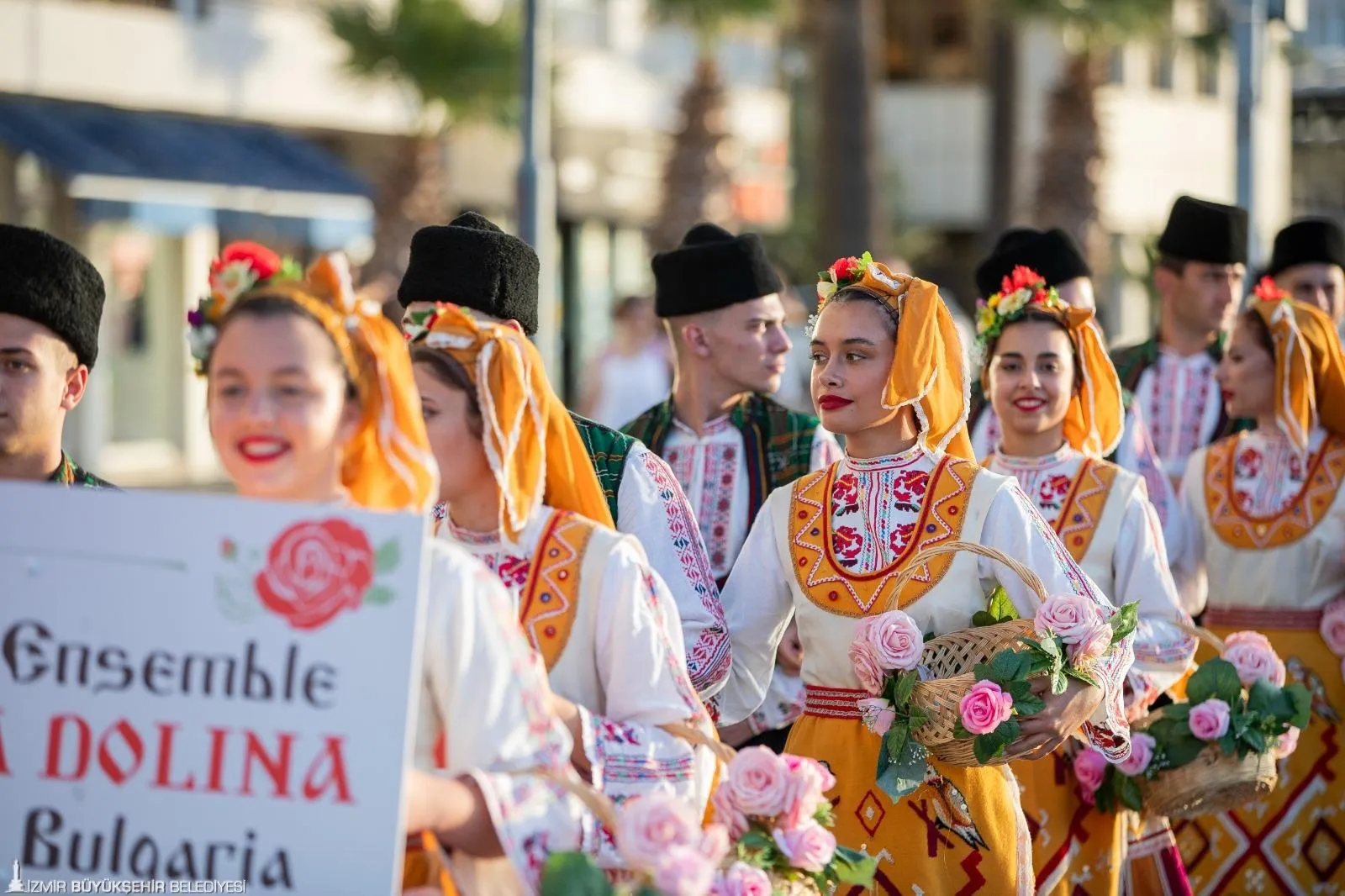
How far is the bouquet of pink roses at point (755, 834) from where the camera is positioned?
10.9ft

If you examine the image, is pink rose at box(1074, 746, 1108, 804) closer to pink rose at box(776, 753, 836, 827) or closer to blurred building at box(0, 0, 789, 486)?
pink rose at box(776, 753, 836, 827)

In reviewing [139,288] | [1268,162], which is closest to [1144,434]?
[139,288]

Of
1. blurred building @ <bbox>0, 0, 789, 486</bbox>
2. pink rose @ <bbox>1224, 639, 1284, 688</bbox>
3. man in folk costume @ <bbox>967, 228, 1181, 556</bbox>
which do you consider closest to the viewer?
pink rose @ <bbox>1224, 639, 1284, 688</bbox>

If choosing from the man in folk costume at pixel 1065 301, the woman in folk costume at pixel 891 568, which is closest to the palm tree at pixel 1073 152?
the man in folk costume at pixel 1065 301

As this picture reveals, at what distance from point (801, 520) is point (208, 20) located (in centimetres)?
1708

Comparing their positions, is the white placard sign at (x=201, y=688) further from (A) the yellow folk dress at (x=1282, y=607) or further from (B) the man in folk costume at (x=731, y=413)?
(A) the yellow folk dress at (x=1282, y=607)

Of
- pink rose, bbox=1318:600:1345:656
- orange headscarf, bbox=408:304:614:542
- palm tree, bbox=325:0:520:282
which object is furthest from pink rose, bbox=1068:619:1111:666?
palm tree, bbox=325:0:520:282

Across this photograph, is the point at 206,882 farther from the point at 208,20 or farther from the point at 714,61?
the point at 714,61

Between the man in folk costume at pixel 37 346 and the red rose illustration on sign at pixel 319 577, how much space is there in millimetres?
1434

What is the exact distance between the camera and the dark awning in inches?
717

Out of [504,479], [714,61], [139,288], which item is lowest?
[504,479]

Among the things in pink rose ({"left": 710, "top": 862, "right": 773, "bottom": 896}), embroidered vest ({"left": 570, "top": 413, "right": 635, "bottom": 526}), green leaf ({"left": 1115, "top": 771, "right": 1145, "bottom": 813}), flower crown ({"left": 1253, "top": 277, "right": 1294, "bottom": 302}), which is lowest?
green leaf ({"left": 1115, "top": 771, "right": 1145, "bottom": 813})

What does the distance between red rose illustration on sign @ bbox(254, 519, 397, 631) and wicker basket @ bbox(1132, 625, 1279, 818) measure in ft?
9.65

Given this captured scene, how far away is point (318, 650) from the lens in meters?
3.14
